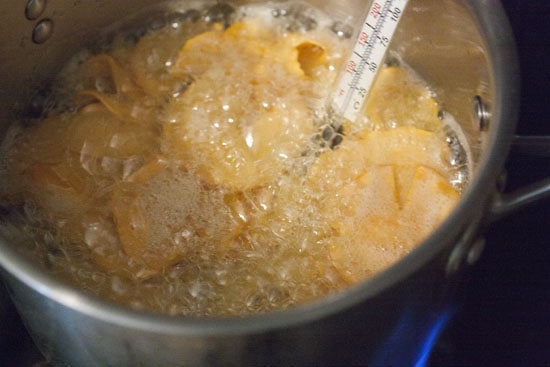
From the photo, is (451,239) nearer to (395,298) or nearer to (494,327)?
(395,298)

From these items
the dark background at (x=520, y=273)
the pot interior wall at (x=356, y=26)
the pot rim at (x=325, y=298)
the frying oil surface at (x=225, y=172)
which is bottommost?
the dark background at (x=520, y=273)

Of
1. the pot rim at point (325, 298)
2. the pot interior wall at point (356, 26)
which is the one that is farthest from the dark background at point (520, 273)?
the pot rim at point (325, 298)

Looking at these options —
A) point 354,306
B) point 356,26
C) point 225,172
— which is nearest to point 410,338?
point 354,306

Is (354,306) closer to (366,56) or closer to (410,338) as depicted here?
(410,338)

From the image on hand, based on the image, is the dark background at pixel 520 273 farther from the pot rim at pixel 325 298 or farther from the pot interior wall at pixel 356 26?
the pot rim at pixel 325 298

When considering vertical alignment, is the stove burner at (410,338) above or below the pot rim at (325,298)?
below

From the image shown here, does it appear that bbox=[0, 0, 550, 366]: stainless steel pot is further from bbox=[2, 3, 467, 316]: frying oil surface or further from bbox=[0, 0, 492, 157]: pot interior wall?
bbox=[2, 3, 467, 316]: frying oil surface

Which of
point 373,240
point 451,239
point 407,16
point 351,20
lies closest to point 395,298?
point 451,239

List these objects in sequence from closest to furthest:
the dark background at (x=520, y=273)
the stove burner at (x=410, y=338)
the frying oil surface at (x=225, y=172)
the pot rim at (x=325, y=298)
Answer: the pot rim at (x=325, y=298) < the stove burner at (x=410, y=338) < the frying oil surface at (x=225, y=172) < the dark background at (x=520, y=273)
